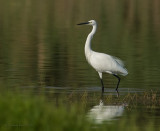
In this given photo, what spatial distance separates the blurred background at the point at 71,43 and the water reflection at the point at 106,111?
2793 millimetres

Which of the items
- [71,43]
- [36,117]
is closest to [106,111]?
[36,117]

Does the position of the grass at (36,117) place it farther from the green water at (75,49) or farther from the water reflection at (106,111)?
the water reflection at (106,111)

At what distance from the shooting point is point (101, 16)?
44500 millimetres

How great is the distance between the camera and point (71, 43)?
91.2ft

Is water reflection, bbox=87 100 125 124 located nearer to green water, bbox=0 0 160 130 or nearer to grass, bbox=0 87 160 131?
green water, bbox=0 0 160 130

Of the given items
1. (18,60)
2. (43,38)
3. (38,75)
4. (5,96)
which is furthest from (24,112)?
(43,38)

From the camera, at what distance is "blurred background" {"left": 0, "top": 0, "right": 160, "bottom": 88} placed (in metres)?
18.3

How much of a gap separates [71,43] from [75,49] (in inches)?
86.4

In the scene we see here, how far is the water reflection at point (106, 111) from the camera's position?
41.5 feet

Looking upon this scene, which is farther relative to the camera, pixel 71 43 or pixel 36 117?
pixel 71 43

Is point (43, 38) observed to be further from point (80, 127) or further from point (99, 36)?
point (80, 127)

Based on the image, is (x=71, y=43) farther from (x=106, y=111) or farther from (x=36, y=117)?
(x=36, y=117)

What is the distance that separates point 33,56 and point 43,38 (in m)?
7.42

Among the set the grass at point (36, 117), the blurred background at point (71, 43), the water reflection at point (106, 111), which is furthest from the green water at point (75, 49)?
the grass at point (36, 117)
